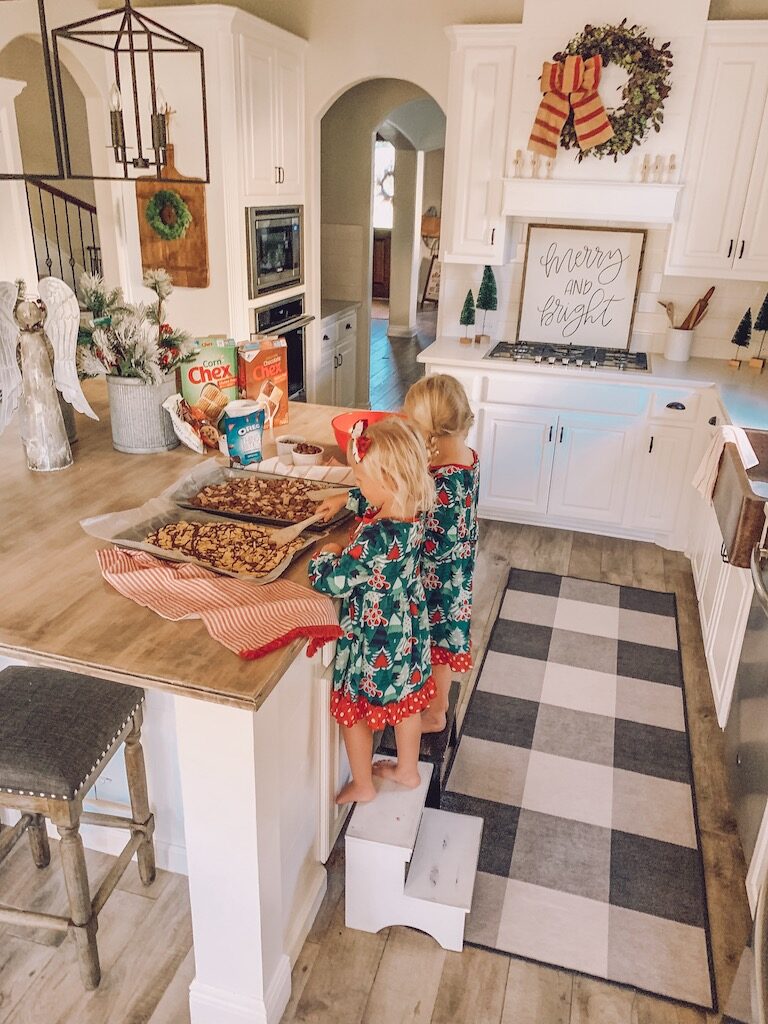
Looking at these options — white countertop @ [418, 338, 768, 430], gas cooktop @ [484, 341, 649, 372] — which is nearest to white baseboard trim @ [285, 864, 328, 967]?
white countertop @ [418, 338, 768, 430]

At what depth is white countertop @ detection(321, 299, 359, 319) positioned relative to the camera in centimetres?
498

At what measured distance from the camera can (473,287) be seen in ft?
14.1

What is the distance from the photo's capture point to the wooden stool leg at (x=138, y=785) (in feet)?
5.69

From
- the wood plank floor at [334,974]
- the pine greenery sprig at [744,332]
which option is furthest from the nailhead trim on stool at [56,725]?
the pine greenery sprig at [744,332]

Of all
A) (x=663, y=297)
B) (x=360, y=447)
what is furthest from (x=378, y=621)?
(x=663, y=297)

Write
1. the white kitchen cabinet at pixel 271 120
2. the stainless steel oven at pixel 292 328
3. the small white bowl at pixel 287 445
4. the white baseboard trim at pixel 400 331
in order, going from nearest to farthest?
1. the small white bowl at pixel 287 445
2. the white kitchen cabinet at pixel 271 120
3. the stainless steel oven at pixel 292 328
4. the white baseboard trim at pixel 400 331

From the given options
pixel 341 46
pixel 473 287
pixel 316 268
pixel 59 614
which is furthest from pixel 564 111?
pixel 59 614

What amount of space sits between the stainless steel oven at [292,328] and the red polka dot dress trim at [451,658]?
2478 millimetres

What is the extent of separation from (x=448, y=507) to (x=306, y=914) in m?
1.04

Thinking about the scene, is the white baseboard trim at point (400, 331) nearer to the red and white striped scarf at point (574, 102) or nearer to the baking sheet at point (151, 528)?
the red and white striped scarf at point (574, 102)

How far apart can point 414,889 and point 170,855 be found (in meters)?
0.64

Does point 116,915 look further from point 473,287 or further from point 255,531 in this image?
point 473,287

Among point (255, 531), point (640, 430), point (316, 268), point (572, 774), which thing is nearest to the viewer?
point (255, 531)

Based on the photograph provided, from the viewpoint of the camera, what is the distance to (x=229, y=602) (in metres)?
1.39
